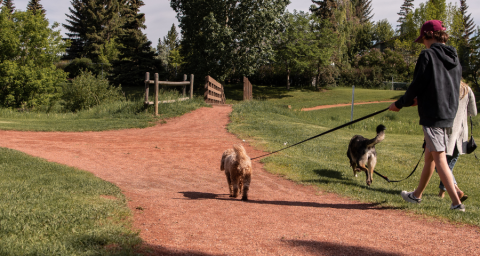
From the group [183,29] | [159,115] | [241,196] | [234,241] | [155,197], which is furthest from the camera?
[183,29]

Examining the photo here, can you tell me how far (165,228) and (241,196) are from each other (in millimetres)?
2306

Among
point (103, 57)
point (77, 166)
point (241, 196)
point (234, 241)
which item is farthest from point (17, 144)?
point (103, 57)

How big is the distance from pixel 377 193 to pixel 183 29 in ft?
107

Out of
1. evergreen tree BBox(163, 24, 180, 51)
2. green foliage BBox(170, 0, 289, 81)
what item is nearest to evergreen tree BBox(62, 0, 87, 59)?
evergreen tree BBox(163, 24, 180, 51)

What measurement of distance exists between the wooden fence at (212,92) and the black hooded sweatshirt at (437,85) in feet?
58.8

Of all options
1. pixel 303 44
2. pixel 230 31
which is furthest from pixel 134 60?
pixel 303 44

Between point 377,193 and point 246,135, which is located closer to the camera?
point 377,193

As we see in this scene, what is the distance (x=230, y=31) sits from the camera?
3206 centimetres

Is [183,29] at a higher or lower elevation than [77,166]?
higher

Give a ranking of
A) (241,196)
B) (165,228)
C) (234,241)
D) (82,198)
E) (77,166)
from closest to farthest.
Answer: (234,241) < (165,228) < (82,198) < (241,196) < (77,166)

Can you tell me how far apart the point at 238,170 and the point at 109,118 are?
506 inches

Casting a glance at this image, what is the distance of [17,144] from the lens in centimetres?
1111

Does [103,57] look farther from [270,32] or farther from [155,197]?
[155,197]

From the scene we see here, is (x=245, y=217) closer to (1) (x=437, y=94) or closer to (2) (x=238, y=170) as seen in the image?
(2) (x=238, y=170)
